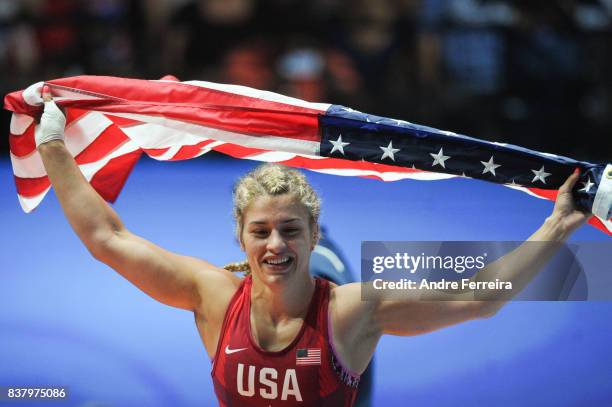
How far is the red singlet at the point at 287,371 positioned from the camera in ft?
11.1

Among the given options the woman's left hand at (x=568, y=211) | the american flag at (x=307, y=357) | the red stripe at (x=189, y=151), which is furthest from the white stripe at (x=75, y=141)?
the woman's left hand at (x=568, y=211)

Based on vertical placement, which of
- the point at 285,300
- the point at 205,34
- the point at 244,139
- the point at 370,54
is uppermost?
the point at 205,34

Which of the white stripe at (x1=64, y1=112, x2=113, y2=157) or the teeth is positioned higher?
the white stripe at (x1=64, y1=112, x2=113, y2=157)

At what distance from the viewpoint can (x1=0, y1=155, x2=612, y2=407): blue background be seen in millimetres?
4305

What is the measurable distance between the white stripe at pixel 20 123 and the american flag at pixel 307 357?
1467 mm

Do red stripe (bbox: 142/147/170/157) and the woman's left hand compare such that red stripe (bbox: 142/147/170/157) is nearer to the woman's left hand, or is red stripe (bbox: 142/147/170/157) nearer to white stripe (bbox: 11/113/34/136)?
white stripe (bbox: 11/113/34/136)

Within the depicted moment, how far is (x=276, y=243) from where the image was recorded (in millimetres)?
3322

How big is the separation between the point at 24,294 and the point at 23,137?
3.71 ft

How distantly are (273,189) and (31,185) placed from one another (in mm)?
1229

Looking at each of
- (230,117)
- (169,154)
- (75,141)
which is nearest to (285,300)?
(230,117)

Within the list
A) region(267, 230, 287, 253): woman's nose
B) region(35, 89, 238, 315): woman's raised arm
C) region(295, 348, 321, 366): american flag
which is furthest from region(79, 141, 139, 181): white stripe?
region(295, 348, 321, 366): american flag

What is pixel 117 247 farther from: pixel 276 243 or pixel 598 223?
pixel 598 223

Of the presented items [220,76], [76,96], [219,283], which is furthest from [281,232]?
[220,76]

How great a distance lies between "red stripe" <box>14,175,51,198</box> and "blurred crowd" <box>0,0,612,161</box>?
2.77 m
